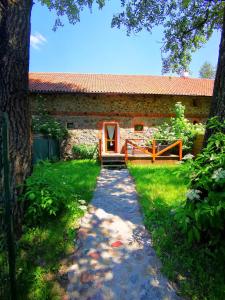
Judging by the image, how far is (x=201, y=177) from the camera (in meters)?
2.72

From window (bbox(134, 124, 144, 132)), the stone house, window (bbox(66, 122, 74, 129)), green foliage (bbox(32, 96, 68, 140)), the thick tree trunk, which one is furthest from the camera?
window (bbox(134, 124, 144, 132))

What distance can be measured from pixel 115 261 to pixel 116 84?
1293 cm

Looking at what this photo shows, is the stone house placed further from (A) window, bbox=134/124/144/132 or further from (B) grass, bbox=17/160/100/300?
(B) grass, bbox=17/160/100/300

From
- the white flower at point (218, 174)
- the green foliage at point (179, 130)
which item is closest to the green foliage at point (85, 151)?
the green foliage at point (179, 130)

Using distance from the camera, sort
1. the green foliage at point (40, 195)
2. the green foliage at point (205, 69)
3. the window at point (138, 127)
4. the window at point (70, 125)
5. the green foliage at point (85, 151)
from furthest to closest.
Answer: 1. the green foliage at point (205, 69)
2. the window at point (138, 127)
3. the window at point (70, 125)
4. the green foliage at point (85, 151)
5. the green foliage at point (40, 195)

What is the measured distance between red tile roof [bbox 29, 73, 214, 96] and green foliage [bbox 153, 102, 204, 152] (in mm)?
1459

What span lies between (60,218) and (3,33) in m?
3.06

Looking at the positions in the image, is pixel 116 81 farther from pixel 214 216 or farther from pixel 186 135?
pixel 214 216

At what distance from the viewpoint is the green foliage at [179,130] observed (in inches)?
489

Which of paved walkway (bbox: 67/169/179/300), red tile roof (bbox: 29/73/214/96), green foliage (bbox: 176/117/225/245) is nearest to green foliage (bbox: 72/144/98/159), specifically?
red tile roof (bbox: 29/73/214/96)

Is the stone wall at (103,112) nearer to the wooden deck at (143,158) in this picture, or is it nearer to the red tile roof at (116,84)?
the red tile roof at (116,84)

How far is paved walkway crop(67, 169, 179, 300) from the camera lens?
274cm

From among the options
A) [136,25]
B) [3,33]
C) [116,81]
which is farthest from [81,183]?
[116,81]

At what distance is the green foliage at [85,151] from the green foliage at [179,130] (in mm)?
3653
